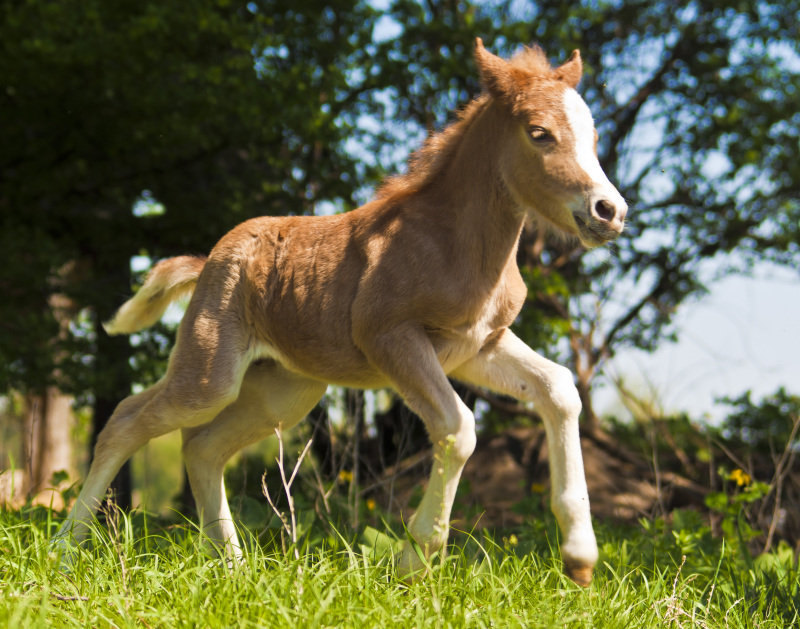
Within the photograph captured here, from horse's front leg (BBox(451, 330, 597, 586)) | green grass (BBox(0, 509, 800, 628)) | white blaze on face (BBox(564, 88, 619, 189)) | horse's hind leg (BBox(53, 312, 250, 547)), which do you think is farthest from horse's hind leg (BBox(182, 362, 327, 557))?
white blaze on face (BBox(564, 88, 619, 189))

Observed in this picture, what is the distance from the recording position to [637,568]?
3.63 metres

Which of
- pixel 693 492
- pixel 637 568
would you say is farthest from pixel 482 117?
pixel 693 492

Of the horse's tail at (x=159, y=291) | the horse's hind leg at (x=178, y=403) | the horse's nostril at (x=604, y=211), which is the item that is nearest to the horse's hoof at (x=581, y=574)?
the horse's nostril at (x=604, y=211)

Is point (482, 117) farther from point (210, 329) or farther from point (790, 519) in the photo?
point (790, 519)

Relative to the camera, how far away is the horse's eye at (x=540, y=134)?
3.35 m

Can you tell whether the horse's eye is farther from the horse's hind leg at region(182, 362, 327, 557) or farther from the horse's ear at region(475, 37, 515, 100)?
the horse's hind leg at region(182, 362, 327, 557)

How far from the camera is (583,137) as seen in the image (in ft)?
10.9

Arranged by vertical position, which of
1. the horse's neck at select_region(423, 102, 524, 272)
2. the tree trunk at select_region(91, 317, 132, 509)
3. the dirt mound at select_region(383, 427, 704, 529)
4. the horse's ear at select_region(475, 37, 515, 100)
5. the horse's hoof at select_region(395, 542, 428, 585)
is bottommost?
the dirt mound at select_region(383, 427, 704, 529)

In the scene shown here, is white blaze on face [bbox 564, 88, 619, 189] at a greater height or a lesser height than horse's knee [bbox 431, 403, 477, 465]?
greater

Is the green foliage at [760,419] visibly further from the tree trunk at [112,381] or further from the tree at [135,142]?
the tree trunk at [112,381]

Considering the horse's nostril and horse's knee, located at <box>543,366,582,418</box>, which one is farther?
horse's knee, located at <box>543,366,582,418</box>

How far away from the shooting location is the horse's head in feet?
10.4

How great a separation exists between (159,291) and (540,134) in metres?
2.53

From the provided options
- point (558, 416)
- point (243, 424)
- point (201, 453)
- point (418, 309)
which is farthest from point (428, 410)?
point (201, 453)
